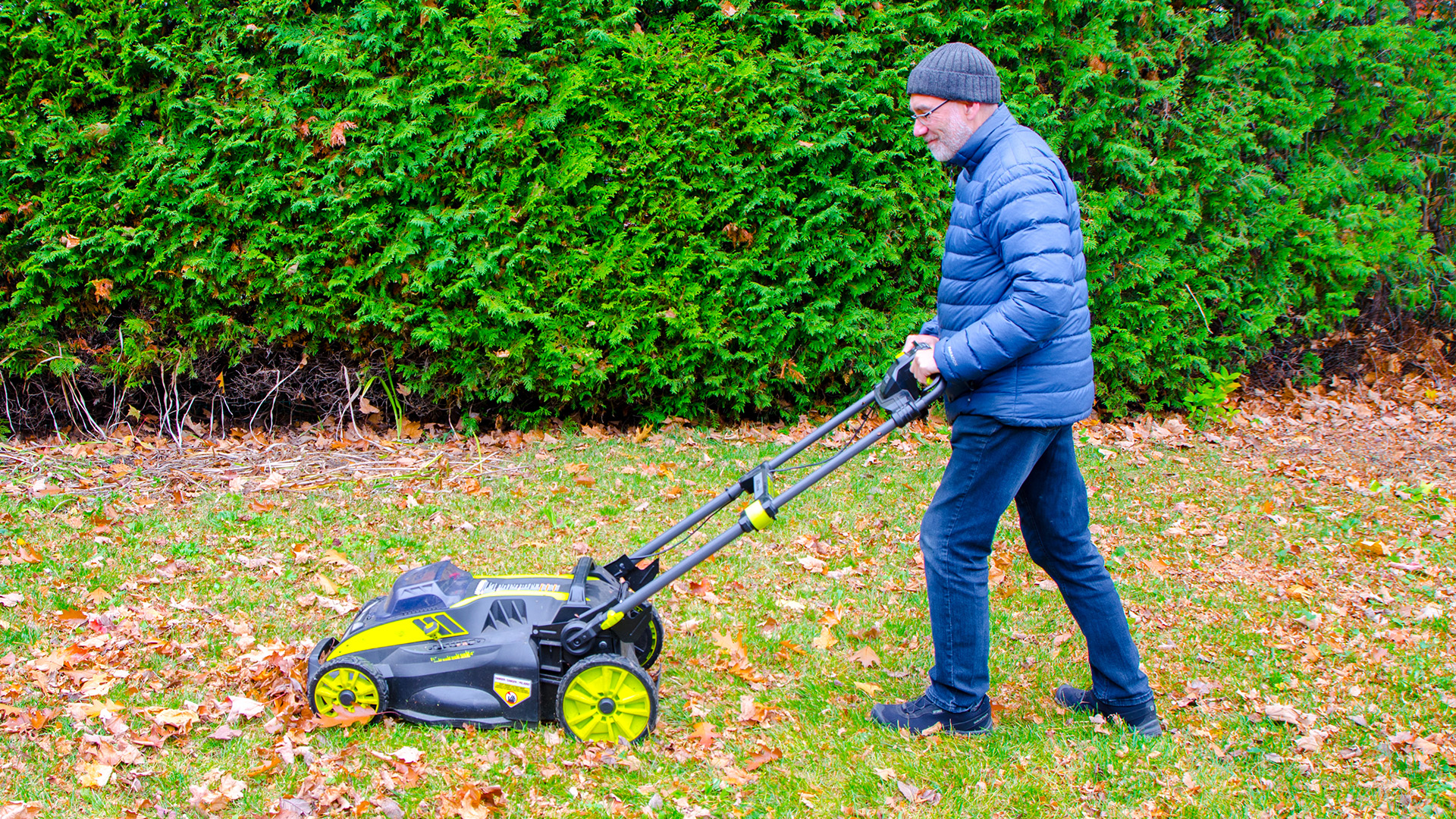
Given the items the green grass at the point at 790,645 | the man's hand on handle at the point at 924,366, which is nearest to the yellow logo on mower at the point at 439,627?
the green grass at the point at 790,645

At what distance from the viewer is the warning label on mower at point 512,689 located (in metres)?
3.39

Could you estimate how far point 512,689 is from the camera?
3.40 metres

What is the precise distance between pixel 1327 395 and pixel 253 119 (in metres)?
7.94

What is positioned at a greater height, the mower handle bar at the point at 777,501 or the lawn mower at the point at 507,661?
the mower handle bar at the point at 777,501

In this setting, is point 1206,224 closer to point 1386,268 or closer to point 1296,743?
point 1386,268

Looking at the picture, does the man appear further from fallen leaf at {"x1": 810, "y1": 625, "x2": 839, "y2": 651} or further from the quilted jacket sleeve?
fallen leaf at {"x1": 810, "y1": 625, "x2": 839, "y2": 651}

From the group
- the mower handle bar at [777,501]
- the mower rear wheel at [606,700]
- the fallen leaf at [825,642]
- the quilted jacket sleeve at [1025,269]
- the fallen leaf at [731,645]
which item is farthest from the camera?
the fallen leaf at [825,642]

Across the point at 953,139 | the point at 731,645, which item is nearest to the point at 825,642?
the point at 731,645

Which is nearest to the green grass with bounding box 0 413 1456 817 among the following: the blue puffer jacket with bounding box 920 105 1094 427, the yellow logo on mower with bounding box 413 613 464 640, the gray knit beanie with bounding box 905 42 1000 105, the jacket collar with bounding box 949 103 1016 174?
the yellow logo on mower with bounding box 413 613 464 640

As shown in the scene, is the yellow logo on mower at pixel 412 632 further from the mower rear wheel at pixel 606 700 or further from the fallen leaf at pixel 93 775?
the fallen leaf at pixel 93 775

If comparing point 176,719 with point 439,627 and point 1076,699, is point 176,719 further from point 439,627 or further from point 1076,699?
point 1076,699

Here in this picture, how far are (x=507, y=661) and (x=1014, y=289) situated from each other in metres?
1.96

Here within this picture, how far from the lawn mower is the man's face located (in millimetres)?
654

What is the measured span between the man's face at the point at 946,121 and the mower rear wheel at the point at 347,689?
2441 mm
